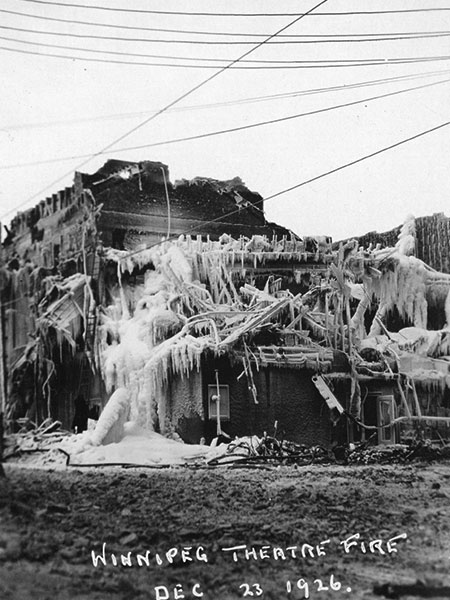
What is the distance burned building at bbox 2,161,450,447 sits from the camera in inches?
366

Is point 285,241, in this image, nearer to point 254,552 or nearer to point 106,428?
point 106,428

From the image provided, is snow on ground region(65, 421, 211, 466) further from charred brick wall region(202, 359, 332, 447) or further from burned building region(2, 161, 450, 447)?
charred brick wall region(202, 359, 332, 447)

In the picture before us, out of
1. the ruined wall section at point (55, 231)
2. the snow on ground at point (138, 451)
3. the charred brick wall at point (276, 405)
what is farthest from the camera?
the charred brick wall at point (276, 405)

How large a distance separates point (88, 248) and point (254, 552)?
5018 millimetres

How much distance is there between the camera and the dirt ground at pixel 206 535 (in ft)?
18.9

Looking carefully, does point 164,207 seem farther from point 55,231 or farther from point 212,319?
point 55,231
